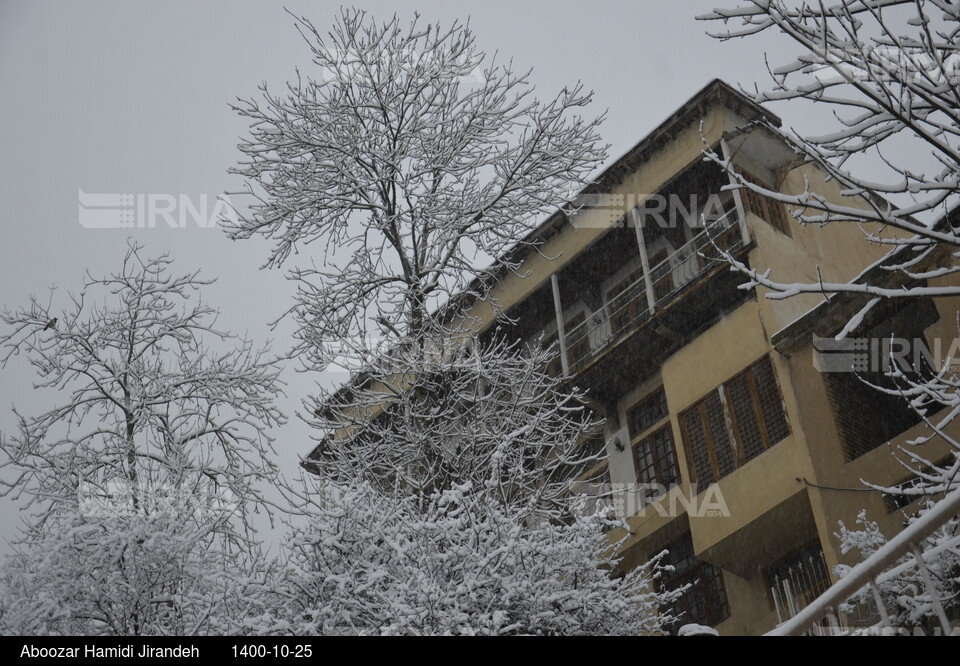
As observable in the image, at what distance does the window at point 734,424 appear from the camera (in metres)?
16.5

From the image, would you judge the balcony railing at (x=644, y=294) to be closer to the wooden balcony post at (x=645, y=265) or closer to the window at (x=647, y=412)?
the wooden balcony post at (x=645, y=265)

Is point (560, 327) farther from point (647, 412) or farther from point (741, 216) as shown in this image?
point (741, 216)

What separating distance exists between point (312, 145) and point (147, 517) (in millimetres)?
6828

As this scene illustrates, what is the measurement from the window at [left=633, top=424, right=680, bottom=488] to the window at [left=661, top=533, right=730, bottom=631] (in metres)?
1.08

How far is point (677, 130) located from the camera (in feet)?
66.7

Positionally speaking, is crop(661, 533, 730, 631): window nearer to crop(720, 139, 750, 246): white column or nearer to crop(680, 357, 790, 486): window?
crop(680, 357, 790, 486): window

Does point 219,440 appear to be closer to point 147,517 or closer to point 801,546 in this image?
point 147,517

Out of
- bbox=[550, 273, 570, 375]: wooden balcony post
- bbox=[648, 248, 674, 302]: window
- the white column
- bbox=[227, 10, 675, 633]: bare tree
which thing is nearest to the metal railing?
bbox=[227, 10, 675, 633]: bare tree

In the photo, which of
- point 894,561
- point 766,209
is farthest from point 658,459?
point 894,561

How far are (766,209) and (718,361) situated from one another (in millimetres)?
3395

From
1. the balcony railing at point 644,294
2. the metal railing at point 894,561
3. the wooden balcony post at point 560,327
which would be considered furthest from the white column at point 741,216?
the metal railing at point 894,561

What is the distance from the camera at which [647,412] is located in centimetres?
1992

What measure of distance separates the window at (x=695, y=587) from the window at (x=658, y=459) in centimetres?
108
